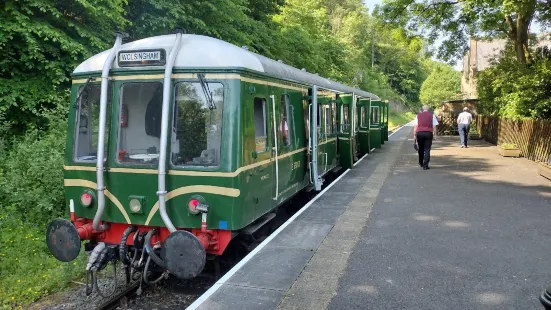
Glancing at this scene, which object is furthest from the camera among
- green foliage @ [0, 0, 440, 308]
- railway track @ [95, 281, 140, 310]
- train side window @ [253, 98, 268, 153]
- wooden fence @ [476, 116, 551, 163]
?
wooden fence @ [476, 116, 551, 163]

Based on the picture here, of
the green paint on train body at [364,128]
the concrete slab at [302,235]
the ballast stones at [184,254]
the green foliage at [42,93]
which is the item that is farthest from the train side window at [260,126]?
the green paint on train body at [364,128]

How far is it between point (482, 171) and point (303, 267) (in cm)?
914

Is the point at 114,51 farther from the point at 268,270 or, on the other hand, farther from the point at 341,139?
the point at 341,139

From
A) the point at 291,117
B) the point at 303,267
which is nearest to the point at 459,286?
the point at 303,267

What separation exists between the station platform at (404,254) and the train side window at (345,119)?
9.80 feet

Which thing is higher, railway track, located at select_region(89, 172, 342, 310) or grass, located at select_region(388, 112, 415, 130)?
grass, located at select_region(388, 112, 415, 130)

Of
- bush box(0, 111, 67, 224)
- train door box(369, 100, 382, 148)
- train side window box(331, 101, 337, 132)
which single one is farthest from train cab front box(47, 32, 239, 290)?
train door box(369, 100, 382, 148)

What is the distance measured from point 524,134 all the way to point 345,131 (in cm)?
747

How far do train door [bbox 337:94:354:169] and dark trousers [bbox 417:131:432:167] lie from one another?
1928 millimetres

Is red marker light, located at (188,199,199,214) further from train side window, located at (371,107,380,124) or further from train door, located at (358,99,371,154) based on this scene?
train side window, located at (371,107,380,124)

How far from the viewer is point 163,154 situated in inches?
203

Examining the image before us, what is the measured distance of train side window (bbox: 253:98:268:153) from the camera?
239 inches

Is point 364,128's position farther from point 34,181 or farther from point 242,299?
point 242,299

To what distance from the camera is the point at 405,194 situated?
9547 millimetres
